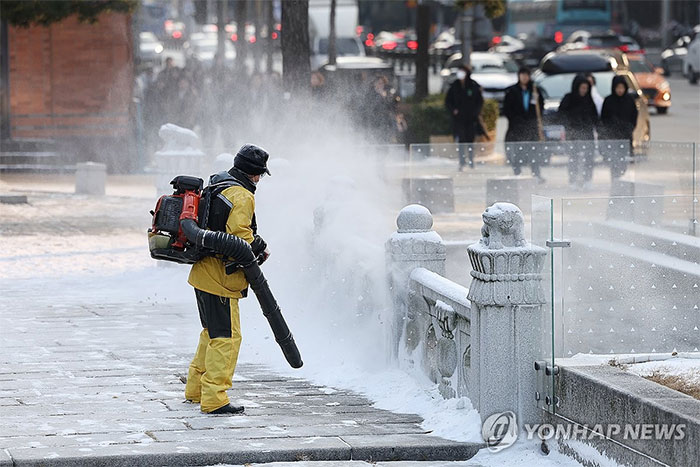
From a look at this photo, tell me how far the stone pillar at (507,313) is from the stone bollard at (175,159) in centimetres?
735

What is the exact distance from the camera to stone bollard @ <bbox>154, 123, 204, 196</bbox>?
14312 millimetres

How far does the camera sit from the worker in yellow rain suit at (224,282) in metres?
7.67

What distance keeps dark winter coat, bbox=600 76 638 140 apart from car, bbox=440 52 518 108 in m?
16.4

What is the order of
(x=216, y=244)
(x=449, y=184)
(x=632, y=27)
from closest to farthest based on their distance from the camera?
(x=216, y=244), (x=449, y=184), (x=632, y=27)

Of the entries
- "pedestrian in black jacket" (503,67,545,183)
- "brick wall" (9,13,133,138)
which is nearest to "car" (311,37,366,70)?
"brick wall" (9,13,133,138)

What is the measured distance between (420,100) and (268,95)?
475cm

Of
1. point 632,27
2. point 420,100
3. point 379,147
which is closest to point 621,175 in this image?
point 379,147

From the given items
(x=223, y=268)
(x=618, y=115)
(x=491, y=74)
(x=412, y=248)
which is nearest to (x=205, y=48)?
(x=491, y=74)

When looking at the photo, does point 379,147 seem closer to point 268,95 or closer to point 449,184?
point 449,184

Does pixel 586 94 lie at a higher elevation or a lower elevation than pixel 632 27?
lower

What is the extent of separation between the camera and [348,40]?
49375 mm

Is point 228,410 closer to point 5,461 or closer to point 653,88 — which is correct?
point 5,461

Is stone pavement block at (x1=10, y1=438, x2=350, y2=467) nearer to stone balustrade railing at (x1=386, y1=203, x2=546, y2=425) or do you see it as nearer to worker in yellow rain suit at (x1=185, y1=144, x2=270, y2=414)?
worker in yellow rain suit at (x1=185, y1=144, x2=270, y2=414)

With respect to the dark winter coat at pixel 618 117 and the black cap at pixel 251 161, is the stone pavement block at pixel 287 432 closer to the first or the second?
the black cap at pixel 251 161
